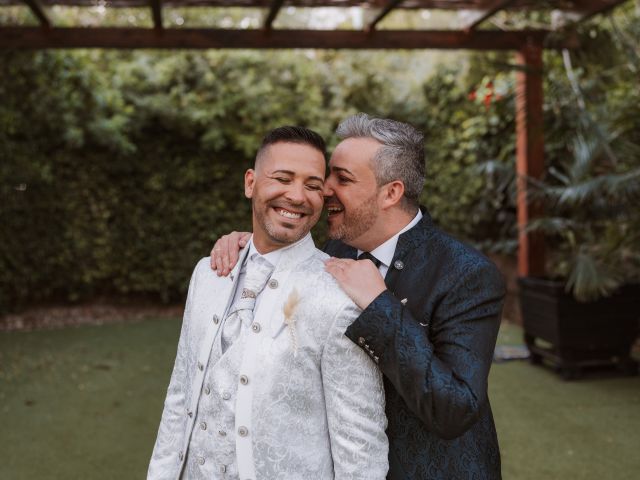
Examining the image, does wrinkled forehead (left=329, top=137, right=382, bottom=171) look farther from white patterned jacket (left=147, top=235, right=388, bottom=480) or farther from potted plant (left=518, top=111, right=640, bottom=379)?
potted plant (left=518, top=111, right=640, bottom=379)

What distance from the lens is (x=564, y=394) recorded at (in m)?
4.75

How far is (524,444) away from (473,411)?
2707mm

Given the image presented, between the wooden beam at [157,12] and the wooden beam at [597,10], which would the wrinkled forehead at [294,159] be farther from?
the wooden beam at [597,10]

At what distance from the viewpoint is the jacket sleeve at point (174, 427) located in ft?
5.46

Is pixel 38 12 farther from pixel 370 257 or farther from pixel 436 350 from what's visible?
pixel 436 350

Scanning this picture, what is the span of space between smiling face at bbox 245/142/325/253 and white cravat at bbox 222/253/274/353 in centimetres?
9

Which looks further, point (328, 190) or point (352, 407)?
point (328, 190)

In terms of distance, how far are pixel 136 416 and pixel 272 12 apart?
311 cm

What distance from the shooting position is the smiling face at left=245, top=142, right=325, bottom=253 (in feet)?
4.97

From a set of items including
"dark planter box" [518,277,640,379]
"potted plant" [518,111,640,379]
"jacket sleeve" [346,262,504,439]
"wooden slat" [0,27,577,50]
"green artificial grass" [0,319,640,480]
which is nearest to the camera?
"jacket sleeve" [346,262,504,439]

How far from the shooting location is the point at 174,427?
1.70 metres

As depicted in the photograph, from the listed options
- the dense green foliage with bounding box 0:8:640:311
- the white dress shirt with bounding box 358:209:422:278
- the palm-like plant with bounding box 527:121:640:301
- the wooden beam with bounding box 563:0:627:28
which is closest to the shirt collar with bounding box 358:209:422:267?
the white dress shirt with bounding box 358:209:422:278

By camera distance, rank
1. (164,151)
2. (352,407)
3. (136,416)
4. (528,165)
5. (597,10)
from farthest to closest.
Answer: (164,151) → (528,165) → (597,10) → (136,416) → (352,407)

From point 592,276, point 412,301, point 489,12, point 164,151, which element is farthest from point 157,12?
point 412,301
